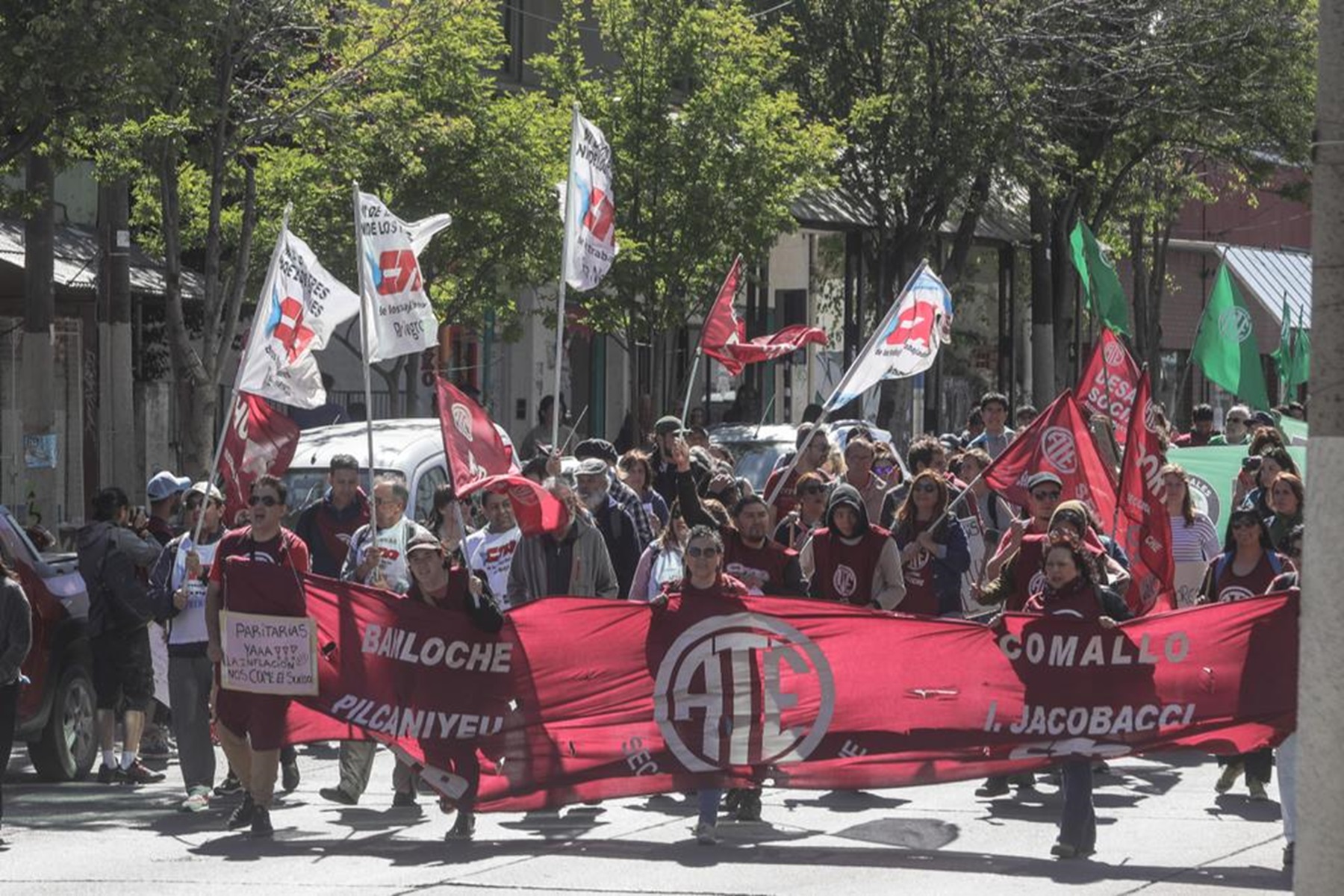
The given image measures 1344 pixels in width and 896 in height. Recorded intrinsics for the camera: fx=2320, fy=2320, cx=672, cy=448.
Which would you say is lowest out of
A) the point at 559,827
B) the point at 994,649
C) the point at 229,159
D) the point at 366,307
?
the point at 559,827

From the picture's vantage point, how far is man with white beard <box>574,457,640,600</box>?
12.9 meters

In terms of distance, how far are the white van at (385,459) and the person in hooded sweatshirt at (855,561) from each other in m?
4.91

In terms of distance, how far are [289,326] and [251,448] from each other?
103 centimetres

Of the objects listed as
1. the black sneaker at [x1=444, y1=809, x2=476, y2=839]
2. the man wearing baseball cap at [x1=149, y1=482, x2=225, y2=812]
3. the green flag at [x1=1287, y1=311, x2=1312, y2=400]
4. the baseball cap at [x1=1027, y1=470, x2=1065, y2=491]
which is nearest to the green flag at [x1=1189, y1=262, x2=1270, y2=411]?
the green flag at [x1=1287, y1=311, x2=1312, y2=400]

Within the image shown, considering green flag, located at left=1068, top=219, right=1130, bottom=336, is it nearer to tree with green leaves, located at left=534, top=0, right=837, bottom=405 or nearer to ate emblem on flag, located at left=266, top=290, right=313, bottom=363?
tree with green leaves, located at left=534, top=0, right=837, bottom=405

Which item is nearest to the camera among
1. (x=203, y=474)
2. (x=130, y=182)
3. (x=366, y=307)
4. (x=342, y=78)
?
(x=366, y=307)

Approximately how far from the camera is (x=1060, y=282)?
37.2 m

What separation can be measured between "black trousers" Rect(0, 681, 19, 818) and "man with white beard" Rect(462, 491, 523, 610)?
2618mm

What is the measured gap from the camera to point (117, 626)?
1295 cm

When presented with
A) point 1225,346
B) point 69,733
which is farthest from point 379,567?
point 1225,346

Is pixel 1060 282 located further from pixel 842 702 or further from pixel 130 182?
pixel 842 702

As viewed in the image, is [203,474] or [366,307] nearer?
[366,307]

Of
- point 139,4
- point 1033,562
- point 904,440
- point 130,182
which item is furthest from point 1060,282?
point 1033,562

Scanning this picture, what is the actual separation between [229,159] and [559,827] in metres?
10.4
